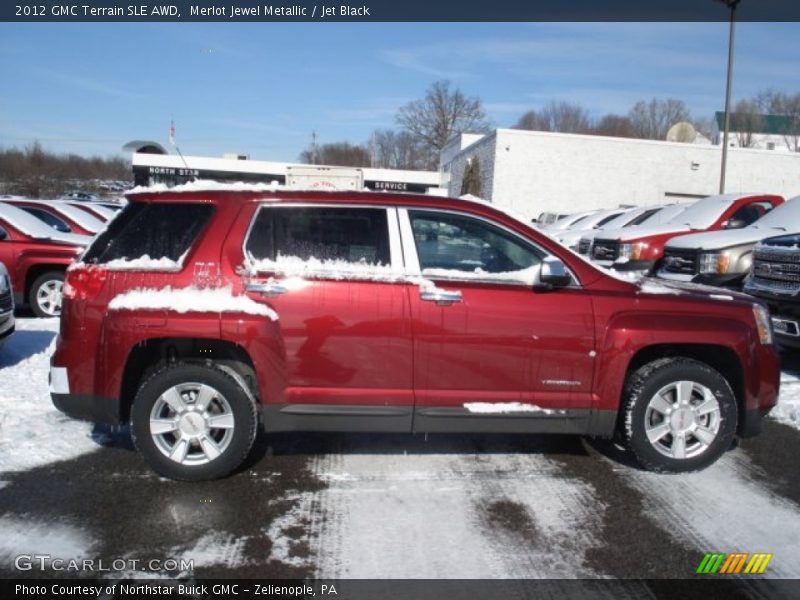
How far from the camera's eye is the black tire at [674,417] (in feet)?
14.0

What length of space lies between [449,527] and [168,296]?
2144mm

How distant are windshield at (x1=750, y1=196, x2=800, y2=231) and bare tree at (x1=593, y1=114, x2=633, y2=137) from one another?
2764 inches

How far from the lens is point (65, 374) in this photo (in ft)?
13.5

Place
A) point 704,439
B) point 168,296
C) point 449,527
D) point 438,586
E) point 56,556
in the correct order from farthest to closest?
point 704,439 < point 168,296 < point 449,527 < point 56,556 < point 438,586

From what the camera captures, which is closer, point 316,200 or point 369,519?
point 369,519

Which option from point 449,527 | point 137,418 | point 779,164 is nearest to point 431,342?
point 449,527

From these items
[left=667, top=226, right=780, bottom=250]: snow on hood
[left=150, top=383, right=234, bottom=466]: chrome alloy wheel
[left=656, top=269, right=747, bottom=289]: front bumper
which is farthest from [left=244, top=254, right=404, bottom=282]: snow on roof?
[left=667, top=226, right=780, bottom=250]: snow on hood

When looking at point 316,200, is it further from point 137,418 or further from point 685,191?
point 685,191

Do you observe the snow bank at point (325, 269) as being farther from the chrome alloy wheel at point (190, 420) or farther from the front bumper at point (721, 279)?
the front bumper at point (721, 279)

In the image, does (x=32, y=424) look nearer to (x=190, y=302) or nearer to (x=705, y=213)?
(x=190, y=302)

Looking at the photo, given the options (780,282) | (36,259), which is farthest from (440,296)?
(36,259)

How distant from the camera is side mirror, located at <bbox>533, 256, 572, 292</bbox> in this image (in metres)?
4.08

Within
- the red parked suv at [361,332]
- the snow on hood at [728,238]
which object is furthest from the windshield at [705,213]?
the red parked suv at [361,332]

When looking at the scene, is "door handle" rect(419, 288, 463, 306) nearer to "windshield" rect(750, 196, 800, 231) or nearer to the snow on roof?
the snow on roof
